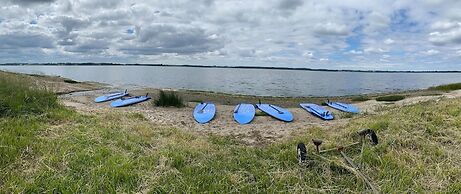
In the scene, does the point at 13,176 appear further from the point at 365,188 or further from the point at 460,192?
the point at 460,192

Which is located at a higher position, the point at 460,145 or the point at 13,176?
the point at 460,145

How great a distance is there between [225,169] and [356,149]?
7.92ft

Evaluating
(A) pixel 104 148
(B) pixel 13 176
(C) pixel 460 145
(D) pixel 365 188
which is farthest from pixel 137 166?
(C) pixel 460 145

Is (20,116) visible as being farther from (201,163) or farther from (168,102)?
(168,102)

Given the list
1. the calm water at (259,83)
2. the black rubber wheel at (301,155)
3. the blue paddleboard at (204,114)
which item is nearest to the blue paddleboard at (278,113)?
the blue paddleboard at (204,114)

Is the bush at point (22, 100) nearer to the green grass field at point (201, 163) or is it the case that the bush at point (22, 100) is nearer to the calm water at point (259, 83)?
the green grass field at point (201, 163)

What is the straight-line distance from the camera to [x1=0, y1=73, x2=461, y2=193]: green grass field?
418 centimetres

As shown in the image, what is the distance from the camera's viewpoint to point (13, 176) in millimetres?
4188

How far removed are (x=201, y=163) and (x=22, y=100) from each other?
18.4 feet

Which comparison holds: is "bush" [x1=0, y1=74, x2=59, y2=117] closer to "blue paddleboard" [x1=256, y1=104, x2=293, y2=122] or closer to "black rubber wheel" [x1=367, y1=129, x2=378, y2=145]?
"black rubber wheel" [x1=367, y1=129, x2=378, y2=145]

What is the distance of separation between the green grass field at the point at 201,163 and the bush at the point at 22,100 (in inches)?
16.3

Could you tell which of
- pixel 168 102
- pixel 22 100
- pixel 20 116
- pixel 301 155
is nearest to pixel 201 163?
pixel 301 155

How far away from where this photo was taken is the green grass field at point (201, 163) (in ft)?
13.7

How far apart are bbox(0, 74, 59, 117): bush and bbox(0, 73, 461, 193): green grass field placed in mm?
414
